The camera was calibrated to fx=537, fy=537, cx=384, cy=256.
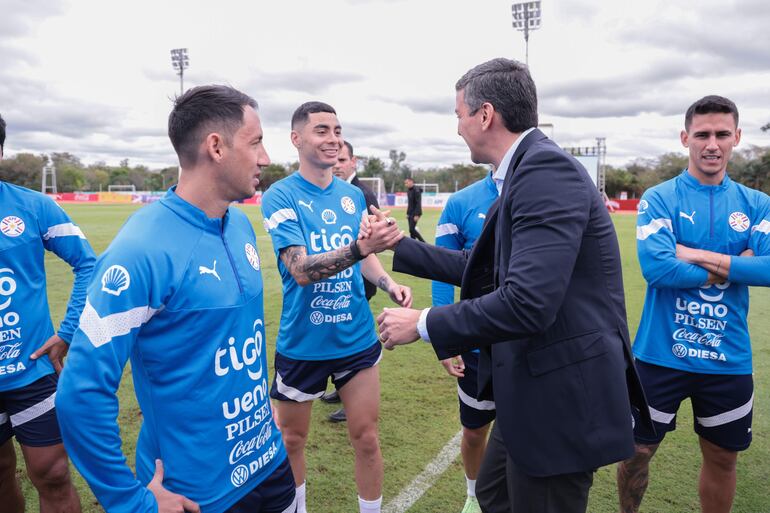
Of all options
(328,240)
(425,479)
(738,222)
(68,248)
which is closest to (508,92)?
(328,240)

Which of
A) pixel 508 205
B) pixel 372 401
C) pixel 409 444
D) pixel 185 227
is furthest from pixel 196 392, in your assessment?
pixel 409 444

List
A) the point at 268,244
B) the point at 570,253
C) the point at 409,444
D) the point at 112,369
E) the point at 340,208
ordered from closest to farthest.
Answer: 1. the point at 112,369
2. the point at 570,253
3. the point at 340,208
4. the point at 409,444
5. the point at 268,244

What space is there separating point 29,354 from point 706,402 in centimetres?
382

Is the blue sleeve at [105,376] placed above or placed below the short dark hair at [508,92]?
below

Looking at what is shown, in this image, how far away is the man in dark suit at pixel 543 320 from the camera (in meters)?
1.83

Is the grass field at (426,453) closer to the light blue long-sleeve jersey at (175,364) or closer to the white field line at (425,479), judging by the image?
the white field line at (425,479)

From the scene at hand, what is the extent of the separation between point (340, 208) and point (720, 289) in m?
2.36

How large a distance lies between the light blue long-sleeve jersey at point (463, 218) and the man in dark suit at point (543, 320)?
4.89ft

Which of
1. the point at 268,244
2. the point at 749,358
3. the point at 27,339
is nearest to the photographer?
the point at 27,339

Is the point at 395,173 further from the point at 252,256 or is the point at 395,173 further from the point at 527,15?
the point at 252,256

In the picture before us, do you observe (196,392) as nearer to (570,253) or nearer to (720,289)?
(570,253)

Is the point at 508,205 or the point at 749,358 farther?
the point at 749,358

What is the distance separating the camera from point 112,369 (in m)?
1.68

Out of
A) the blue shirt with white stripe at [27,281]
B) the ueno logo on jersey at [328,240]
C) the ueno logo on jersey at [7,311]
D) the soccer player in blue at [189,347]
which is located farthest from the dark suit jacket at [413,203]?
the soccer player in blue at [189,347]
